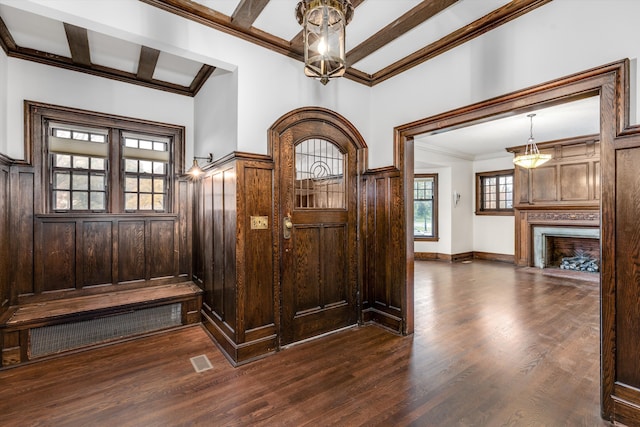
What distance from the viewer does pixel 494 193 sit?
8273 millimetres

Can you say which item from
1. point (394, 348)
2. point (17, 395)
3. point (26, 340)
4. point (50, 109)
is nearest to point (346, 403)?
point (394, 348)

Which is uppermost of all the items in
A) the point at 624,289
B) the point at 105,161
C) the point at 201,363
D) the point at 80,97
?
the point at 80,97

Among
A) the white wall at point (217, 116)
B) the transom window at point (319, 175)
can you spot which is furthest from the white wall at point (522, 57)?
the white wall at point (217, 116)

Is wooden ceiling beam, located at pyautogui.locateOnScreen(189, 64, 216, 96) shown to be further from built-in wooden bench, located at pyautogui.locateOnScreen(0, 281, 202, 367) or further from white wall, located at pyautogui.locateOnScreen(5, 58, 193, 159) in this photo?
built-in wooden bench, located at pyautogui.locateOnScreen(0, 281, 202, 367)

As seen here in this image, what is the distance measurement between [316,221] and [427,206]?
618 cm

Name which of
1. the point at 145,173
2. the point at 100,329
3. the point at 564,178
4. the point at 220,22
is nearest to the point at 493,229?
the point at 564,178

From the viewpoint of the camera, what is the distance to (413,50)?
310 centimetres

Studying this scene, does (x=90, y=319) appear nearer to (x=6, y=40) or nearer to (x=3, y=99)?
(x=3, y=99)

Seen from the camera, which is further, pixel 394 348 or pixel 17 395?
pixel 394 348

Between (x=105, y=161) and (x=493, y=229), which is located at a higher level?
(x=105, y=161)

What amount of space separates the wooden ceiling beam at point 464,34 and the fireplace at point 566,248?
5.85m

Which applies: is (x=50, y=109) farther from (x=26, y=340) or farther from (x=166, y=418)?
(x=166, y=418)

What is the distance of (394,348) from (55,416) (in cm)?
274

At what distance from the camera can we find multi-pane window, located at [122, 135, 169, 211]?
3777 mm
